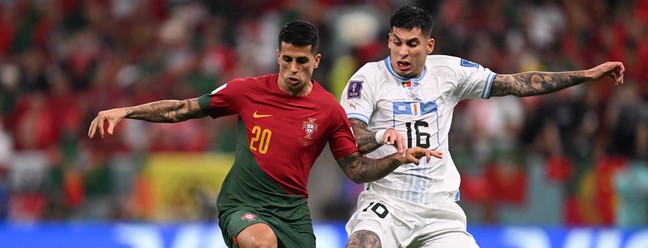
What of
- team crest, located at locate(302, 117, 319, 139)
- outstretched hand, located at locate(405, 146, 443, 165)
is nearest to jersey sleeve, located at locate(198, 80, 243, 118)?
team crest, located at locate(302, 117, 319, 139)

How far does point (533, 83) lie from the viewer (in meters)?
8.73

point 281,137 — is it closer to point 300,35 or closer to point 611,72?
point 300,35

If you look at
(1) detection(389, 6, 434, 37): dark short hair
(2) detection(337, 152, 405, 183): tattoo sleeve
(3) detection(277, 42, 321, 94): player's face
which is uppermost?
(1) detection(389, 6, 434, 37): dark short hair

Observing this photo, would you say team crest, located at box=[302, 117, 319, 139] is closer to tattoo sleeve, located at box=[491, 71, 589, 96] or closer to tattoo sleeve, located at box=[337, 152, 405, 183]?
tattoo sleeve, located at box=[337, 152, 405, 183]

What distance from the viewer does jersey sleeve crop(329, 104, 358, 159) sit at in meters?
8.30

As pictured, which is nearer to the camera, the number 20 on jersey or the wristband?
the wristband

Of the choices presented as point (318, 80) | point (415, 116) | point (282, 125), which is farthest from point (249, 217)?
point (318, 80)

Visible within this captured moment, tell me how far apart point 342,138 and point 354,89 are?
41 cm

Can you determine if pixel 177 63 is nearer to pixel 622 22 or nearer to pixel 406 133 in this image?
pixel 622 22

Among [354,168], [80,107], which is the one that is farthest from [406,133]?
[80,107]

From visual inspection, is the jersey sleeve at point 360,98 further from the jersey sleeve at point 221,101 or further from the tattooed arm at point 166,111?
the tattooed arm at point 166,111

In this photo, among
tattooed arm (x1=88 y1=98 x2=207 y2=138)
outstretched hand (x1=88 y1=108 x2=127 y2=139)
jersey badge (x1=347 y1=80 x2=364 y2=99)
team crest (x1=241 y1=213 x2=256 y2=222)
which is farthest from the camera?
jersey badge (x1=347 y1=80 x2=364 y2=99)

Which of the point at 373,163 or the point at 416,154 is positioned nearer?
the point at 416,154

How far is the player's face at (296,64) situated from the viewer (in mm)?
8008
